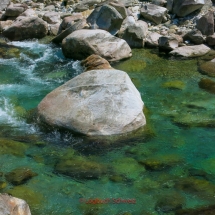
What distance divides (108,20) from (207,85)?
205 inches

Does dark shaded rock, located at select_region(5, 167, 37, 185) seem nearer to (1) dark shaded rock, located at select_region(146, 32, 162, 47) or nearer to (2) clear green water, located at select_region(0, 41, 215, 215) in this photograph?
(2) clear green water, located at select_region(0, 41, 215, 215)

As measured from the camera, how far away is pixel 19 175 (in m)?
7.36

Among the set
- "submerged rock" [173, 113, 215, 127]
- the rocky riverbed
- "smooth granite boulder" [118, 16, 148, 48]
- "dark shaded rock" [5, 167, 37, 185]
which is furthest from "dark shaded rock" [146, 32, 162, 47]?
"dark shaded rock" [5, 167, 37, 185]

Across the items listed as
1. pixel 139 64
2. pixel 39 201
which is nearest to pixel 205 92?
pixel 139 64

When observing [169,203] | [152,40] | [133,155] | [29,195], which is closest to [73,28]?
[152,40]

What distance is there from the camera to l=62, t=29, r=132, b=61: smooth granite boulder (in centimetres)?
1321

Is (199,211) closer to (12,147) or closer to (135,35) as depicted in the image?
(12,147)

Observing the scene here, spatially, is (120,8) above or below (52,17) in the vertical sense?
above

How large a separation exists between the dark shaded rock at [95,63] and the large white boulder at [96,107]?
7.81ft

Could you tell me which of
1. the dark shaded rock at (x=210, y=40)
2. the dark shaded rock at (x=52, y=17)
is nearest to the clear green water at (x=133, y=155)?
the dark shaded rock at (x=210, y=40)

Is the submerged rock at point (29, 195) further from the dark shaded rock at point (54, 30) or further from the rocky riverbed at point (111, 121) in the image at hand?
Answer: the dark shaded rock at point (54, 30)

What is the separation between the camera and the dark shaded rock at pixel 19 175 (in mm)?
7211

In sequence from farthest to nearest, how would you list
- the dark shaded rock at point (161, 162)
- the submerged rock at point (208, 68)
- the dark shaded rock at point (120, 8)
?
the dark shaded rock at point (120, 8) → the submerged rock at point (208, 68) → the dark shaded rock at point (161, 162)

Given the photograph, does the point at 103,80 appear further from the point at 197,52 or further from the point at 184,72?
the point at 197,52
